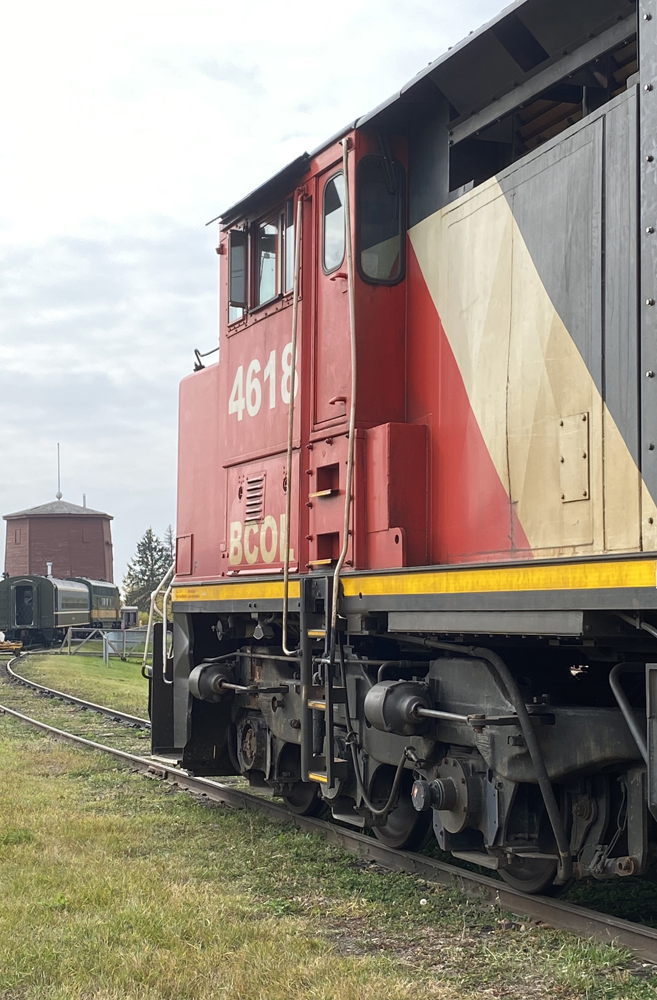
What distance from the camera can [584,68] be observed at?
5.15 metres

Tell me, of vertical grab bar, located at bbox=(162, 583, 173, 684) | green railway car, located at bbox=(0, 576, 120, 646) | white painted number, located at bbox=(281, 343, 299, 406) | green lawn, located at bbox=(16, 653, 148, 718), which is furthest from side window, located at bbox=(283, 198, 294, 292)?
green railway car, located at bbox=(0, 576, 120, 646)

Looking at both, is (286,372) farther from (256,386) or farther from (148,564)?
(148,564)

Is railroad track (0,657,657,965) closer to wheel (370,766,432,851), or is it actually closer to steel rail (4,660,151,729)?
wheel (370,766,432,851)

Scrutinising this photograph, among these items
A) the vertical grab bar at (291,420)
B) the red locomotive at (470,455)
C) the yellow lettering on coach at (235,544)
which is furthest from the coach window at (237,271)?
the yellow lettering on coach at (235,544)

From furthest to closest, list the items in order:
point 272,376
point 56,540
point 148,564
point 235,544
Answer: point 148,564 < point 56,540 < point 235,544 < point 272,376

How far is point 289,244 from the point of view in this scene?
25.0 feet

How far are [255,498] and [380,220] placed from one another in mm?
2319

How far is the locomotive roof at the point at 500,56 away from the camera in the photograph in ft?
16.7

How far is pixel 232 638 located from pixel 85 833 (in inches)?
78.9

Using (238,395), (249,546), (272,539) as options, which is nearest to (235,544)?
(249,546)

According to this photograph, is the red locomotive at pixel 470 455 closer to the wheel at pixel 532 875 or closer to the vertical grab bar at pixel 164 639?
the wheel at pixel 532 875

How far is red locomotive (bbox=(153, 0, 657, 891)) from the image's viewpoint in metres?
4.65

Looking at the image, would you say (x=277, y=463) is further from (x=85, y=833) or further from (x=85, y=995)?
(x=85, y=995)

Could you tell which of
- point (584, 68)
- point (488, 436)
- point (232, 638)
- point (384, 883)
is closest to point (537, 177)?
point (584, 68)
